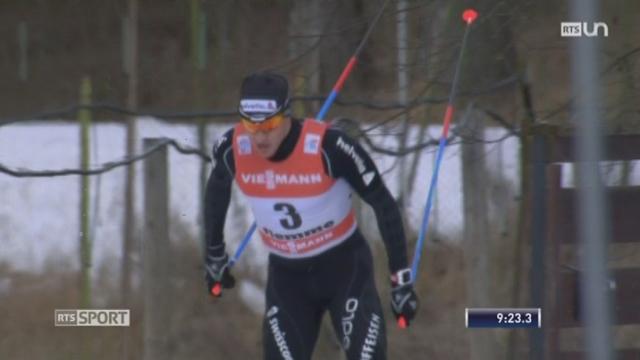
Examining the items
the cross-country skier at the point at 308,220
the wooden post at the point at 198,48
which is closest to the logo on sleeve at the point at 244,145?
the cross-country skier at the point at 308,220

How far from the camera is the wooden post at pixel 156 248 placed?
8078 millimetres

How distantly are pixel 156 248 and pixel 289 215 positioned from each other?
268cm

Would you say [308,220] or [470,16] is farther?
[470,16]

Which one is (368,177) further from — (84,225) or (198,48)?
(198,48)

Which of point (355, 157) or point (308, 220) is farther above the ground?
point (355, 157)

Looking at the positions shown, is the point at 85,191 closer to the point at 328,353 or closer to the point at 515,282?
the point at 328,353

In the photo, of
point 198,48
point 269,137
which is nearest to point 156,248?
point 198,48

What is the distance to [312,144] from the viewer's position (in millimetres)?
5445

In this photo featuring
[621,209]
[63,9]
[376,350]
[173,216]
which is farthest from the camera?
[63,9]

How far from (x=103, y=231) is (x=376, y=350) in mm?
3431

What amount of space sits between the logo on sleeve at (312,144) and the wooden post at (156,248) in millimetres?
2759

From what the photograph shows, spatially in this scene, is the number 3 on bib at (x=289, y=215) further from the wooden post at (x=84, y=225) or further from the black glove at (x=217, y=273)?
the wooden post at (x=84, y=225)

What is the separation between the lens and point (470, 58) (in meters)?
7.83

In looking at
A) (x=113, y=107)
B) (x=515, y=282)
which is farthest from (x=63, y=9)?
(x=515, y=282)
